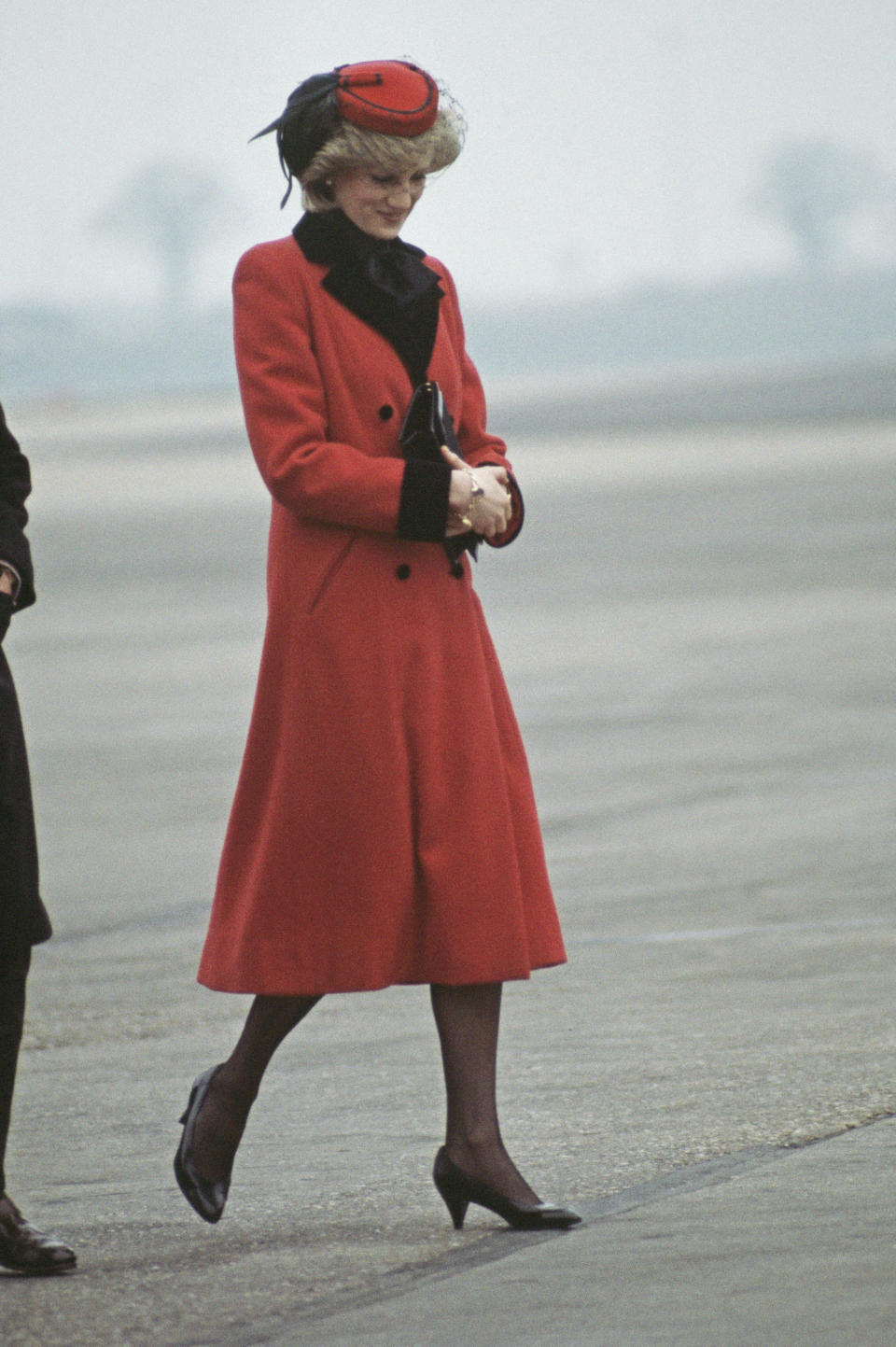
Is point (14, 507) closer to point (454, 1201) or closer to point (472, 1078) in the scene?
point (472, 1078)

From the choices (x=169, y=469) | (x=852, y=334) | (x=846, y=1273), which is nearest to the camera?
(x=846, y=1273)

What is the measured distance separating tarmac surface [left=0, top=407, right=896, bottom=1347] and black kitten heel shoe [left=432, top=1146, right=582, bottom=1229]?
0.05 m

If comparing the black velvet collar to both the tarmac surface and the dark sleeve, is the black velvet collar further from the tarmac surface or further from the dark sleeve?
the tarmac surface

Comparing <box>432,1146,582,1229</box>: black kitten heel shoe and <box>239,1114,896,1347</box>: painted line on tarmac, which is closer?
<box>239,1114,896,1347</box>: painted line on tarmac

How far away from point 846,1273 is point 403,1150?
49.9 inches

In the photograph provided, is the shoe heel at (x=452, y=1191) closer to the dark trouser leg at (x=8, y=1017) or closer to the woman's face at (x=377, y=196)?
the dark trouser leg at (x=8, y=1017)

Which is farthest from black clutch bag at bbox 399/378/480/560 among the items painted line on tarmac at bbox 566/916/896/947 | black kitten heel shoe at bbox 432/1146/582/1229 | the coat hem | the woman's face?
painted line on tarmac at bbox 566/916/896/947

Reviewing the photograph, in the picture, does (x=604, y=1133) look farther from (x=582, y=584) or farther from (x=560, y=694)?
(x=582, y=584)

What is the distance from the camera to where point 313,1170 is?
4.62 meters

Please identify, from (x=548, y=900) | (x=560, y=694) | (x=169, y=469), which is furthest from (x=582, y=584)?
(x=169, y=469)

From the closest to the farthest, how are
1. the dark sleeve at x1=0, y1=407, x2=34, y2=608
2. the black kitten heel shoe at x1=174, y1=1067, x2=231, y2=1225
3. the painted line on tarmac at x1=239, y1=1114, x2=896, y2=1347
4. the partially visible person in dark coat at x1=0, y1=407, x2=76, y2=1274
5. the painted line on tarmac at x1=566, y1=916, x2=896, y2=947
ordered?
the painted line on tarmac at x1=239, y1=1114, x2=896, y2=1347 < the partially visible person in dark coat at x1=0, y1=407, x2=76, y2=1274 < the dark sleeve at x1=0, y1=407, x2=34, y2=608 < the black kitten heel shoe at x1=174, y1=1067, x2=231, y2=1225 < the painted line on tarmac at x1=566, y1=916, x2=896, y2=947

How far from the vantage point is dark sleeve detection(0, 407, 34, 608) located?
4.07 m

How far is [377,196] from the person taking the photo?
13.8 feet

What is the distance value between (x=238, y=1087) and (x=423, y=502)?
104 centimetres
